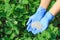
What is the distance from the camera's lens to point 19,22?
2506 mm

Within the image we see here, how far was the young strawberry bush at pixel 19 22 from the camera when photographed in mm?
2408

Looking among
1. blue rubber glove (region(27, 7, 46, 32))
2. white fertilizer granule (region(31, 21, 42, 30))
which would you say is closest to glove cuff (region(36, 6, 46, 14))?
blue rubber glove (region(27, 7, 46, 32))

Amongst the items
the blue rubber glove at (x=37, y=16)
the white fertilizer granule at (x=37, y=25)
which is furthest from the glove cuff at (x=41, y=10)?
the white fertilizer granule at (x=37, y=25)

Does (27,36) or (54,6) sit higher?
(54,6)

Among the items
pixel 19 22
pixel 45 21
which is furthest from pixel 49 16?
pixel 19 22

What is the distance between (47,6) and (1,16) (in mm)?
439

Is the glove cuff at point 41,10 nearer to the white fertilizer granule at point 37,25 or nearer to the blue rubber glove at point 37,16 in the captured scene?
the blue rubber glove at point 37,16

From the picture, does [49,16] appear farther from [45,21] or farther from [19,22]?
[19,22]

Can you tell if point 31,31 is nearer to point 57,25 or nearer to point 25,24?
point 25,24

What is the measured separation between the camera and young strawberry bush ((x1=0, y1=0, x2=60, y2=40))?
2408 mm

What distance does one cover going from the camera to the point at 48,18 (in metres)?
2.41

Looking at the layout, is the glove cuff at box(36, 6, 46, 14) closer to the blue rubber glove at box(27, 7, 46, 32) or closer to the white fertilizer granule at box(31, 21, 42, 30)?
the blue rubber glove at box(27, 7, 46, 32)

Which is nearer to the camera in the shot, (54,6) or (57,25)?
(54,6)

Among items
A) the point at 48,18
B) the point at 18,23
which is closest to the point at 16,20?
the point at 18,23
